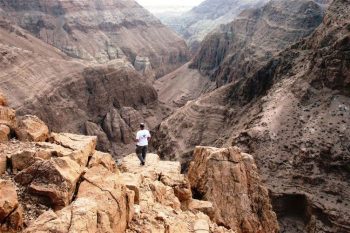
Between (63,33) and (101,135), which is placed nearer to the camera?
(101,135)

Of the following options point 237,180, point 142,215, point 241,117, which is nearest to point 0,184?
point 142,215

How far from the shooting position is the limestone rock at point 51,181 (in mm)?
14594

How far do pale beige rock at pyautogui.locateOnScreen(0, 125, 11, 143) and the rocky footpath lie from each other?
64mm

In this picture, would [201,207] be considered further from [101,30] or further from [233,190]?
[101,30]

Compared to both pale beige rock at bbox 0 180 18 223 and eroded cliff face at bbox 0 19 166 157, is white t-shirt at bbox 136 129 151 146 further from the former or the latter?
eroded cliff face at bbox 0 19 166 157

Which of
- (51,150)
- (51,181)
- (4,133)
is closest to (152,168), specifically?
(51,150)

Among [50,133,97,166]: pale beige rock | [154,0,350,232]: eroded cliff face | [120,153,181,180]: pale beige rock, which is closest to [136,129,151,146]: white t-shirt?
[120,153,181,180]: pale beige rock

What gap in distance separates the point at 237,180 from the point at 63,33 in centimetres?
13427

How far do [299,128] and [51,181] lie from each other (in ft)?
151

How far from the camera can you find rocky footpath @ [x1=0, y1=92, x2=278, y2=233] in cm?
1359

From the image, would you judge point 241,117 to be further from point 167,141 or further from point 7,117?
point 7,117

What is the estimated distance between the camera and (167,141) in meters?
76.5

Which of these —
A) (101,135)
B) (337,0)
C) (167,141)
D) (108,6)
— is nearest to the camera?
(337,0)

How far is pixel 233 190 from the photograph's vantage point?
25078 mm
